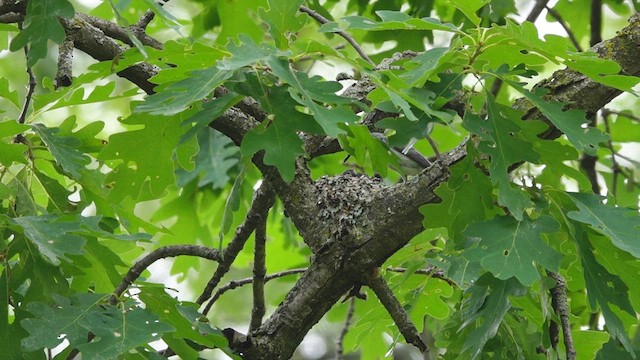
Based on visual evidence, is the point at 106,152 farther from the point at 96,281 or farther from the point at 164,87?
the point at 164,87

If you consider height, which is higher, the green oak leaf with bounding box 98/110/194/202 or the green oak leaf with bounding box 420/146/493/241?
the green oak leaf with bounding box 98/110/194/202

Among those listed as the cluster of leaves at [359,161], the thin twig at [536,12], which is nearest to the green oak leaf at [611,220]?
the cluster of leaves at [359,161]

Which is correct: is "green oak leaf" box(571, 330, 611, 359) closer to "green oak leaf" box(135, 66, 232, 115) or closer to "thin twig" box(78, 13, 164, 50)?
"green oak leaf" box(135, 66, 232, 115)

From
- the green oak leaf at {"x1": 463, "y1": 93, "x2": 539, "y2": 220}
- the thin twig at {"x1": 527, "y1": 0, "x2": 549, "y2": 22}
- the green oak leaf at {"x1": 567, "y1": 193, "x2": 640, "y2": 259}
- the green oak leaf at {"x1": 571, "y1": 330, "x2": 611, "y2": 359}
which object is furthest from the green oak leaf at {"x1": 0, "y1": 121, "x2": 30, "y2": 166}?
the thin twig at {"x1": 527, "y1": 0, "x2": 549, "y2": 22}

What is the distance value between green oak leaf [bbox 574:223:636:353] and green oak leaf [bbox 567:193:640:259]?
0.18 feet

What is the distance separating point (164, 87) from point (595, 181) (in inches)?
82.4

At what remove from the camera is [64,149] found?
187 cm

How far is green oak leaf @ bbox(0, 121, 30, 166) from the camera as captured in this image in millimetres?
1839

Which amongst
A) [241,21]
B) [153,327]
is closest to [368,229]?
[153,327]

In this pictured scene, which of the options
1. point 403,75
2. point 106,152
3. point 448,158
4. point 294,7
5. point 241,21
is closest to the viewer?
point 403,75

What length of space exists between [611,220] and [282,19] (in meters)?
0.67

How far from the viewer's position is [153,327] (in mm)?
1664

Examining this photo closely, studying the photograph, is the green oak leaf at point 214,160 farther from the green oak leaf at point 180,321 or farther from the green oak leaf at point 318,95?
the green oak leaf at point 318,95

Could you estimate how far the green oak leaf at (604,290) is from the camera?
169 cm
